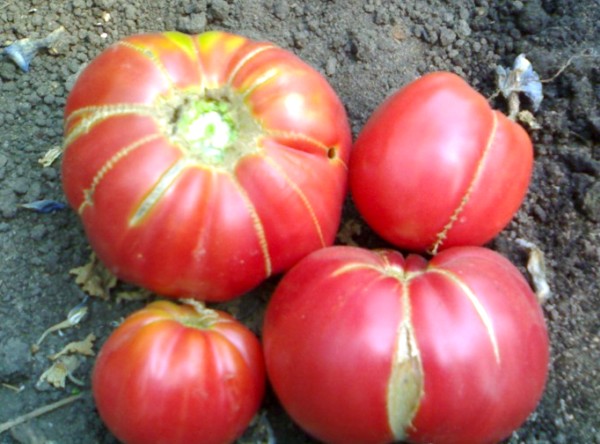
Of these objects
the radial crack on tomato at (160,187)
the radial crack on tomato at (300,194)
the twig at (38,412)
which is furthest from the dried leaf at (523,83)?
the twig at (38,412)

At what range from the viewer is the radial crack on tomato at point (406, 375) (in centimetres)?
133

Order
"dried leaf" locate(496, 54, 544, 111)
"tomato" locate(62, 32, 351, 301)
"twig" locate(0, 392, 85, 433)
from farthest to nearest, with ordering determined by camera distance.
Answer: "dried leaf" locate(496, 54, 544, 111) < "twig" locate(0, 392, 85, 433) < "tomato" locate(62, 32, 351, 301)

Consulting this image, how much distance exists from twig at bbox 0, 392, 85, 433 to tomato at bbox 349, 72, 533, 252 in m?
0.72

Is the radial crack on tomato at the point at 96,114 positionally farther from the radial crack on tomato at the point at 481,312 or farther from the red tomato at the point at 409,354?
the radial crack on tomato at the point at 481,312

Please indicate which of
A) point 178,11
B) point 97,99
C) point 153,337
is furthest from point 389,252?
point 178,11

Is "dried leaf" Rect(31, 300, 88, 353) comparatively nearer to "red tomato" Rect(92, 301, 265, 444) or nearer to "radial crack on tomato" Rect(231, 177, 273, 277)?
"red tomato" Rect(92, 301, 265, 444)

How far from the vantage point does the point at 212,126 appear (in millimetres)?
1491

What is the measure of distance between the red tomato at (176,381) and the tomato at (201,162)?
11 cm

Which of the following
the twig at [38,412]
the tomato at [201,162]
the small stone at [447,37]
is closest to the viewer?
the tomato at [201,162]

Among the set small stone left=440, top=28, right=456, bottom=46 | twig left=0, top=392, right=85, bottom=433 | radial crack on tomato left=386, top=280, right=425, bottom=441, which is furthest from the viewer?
small stone left=440, top=28, right=456, bottom=46

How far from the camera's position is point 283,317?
144 cm

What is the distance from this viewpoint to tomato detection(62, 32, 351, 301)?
4.69ft

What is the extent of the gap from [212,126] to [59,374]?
0.62m

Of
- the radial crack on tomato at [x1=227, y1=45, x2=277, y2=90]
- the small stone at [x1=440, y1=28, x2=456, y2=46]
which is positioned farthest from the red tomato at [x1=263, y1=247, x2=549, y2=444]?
the small stone at [x1=440, y1=28, x2=456, y2=46]
